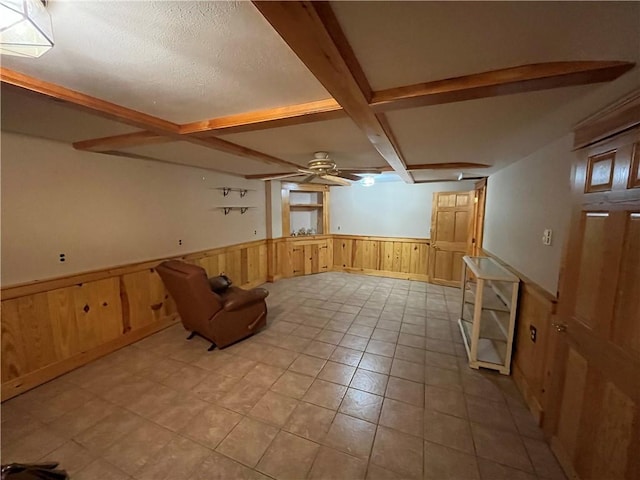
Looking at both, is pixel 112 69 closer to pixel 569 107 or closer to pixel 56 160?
pixel 56 160

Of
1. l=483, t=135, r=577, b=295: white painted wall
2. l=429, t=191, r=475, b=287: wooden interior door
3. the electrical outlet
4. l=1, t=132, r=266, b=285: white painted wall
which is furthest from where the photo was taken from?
l=429, t=191, r=475, b=287: wooden interior door

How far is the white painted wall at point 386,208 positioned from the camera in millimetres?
5590

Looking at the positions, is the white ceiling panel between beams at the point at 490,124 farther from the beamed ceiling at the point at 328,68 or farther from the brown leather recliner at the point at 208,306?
the brown leather recliner at the point at 208,306

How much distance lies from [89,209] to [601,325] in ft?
13.4

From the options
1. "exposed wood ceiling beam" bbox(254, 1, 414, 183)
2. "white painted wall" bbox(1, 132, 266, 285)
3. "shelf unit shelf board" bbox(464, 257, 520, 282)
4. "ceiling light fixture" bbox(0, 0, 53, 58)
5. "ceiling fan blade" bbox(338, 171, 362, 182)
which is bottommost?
"shelf unit shelf board" bbox(464, 257, 520, 282)

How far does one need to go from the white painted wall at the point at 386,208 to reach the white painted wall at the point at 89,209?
3188 millimetres

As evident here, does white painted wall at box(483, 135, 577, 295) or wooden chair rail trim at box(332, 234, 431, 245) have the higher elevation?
white painted wall at box(483, 135, 577, 295)

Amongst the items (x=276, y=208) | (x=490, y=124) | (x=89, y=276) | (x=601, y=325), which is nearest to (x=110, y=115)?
(x=89, y=276)

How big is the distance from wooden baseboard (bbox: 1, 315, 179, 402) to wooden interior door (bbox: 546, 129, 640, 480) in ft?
12.9

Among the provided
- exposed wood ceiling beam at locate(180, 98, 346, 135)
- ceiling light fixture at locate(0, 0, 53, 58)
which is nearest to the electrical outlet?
exposed wood ceiling beam at locate(180, 98, 346, 135)

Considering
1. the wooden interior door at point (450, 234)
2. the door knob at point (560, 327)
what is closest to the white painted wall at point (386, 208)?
the wooden interior door at point (450, 234)

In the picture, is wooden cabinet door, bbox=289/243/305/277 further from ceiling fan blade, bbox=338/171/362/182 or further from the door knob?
the door knob

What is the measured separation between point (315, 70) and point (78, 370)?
3340 millimetres

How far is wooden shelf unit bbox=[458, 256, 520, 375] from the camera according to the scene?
2.46m
